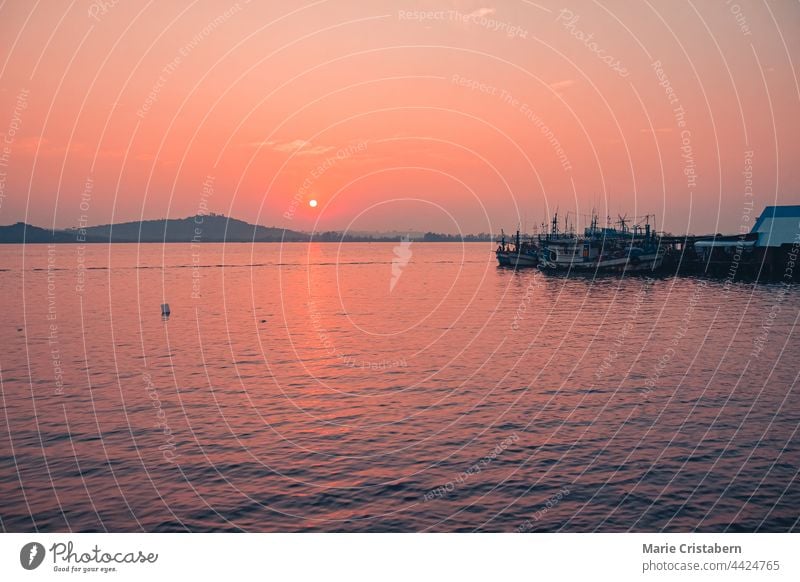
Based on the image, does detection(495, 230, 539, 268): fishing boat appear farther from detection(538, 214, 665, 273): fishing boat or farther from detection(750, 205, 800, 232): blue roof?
detection(750, 205, 800, 232): blue roof

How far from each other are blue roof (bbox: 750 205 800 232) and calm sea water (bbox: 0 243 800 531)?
82679 mm

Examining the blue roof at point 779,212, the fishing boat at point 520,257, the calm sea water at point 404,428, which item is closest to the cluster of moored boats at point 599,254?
the fishing boat at point 520,257

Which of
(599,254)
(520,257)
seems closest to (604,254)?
(599,254)

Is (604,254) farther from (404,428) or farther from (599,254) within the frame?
(404,428)

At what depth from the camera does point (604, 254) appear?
16488 centimetres

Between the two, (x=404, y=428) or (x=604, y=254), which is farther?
(x=604, y=254)

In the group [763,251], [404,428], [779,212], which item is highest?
[779,212]

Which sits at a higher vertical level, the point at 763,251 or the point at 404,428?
the point at 763,251

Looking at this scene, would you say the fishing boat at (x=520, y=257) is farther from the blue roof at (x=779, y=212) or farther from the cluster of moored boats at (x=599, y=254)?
the blue roof at (x=779, y=212)

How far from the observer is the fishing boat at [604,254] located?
152m

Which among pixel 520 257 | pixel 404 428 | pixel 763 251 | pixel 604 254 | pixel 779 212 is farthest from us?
pixel 520 257

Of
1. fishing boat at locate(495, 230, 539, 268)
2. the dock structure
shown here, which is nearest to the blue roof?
the dock structure

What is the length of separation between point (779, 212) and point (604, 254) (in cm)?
4721

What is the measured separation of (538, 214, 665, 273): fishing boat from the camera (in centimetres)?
15250
